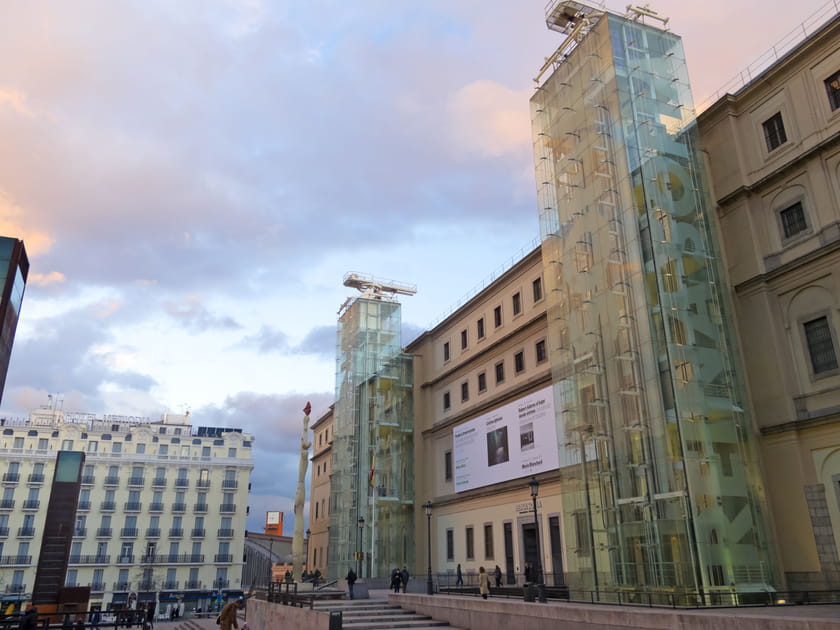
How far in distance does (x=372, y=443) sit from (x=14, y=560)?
4770cm

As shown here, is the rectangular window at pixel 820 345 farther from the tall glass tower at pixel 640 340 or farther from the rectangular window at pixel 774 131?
the rectangular window at pixel 774 131

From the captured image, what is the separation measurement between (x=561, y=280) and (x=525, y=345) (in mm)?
7363

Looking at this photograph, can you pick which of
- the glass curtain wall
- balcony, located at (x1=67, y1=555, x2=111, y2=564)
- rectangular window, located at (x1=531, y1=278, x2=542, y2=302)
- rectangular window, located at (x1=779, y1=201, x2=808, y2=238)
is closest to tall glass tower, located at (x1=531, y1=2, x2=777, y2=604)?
rectangular window, located at (x1=779, y1=201, x2=808, y2=238)

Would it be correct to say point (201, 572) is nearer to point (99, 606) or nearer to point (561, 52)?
point (99, 606)

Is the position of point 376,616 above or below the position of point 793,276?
below

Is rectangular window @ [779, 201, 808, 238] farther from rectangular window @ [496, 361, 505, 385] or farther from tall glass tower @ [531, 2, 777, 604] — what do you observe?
rectangular window @ [496, 361, 505, 385]

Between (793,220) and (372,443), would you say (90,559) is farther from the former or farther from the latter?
(793,220)

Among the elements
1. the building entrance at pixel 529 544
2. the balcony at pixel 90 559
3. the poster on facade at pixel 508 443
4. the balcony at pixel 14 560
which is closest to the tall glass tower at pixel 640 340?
the poster on facade at pixel 508 443

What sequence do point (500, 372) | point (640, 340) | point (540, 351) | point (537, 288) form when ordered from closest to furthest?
point (640, 340), point (540, 351), point (537, 288), point (500, 372)

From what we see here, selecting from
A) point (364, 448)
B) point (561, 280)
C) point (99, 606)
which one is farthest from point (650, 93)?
point (99, 606)

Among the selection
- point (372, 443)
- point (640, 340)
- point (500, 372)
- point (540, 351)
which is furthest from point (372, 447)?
point (640, 340)

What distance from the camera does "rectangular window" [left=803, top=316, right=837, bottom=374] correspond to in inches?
818

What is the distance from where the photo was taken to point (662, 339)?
23.0 meters

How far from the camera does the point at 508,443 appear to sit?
3525 cm
